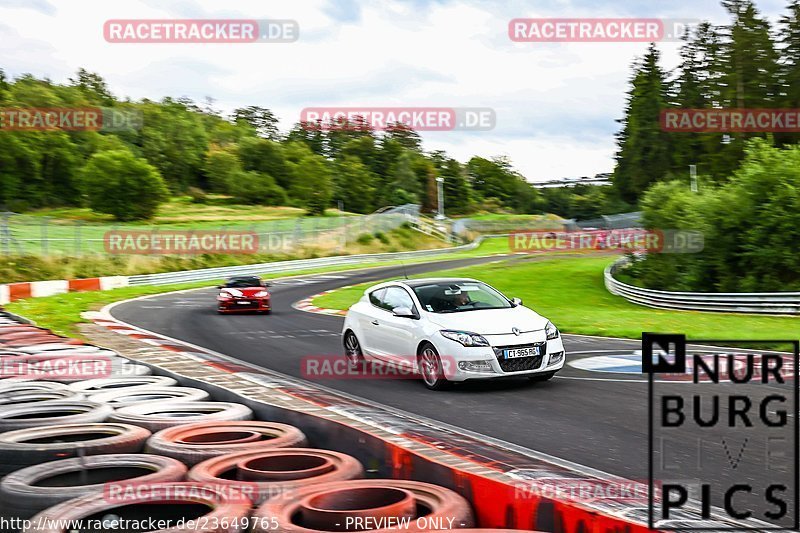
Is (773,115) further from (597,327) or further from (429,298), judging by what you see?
(429,298)

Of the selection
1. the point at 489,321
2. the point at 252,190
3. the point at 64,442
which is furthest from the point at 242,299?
the point at 252,190

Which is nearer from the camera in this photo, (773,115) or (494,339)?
(494,339)

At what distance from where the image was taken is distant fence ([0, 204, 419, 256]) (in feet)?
123

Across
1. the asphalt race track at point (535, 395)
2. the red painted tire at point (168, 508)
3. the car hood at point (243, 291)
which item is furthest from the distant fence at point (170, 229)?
the red painted tire at point (168, 508)

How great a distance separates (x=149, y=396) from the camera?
816cm

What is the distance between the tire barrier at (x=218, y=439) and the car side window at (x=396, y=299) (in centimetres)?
514

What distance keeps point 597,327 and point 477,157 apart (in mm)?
165538

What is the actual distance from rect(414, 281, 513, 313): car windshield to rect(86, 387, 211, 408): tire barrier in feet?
13.0

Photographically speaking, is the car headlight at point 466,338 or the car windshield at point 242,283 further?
the car windshield at point 242,283

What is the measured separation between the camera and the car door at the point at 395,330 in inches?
440

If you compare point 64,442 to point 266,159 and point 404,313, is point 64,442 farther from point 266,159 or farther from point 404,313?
point 266,159

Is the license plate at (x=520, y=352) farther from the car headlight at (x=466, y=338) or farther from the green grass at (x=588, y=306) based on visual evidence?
the green grass at (x=588, y=306)

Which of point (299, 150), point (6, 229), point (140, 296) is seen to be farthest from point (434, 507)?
point (299, 150)

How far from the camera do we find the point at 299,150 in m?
118
